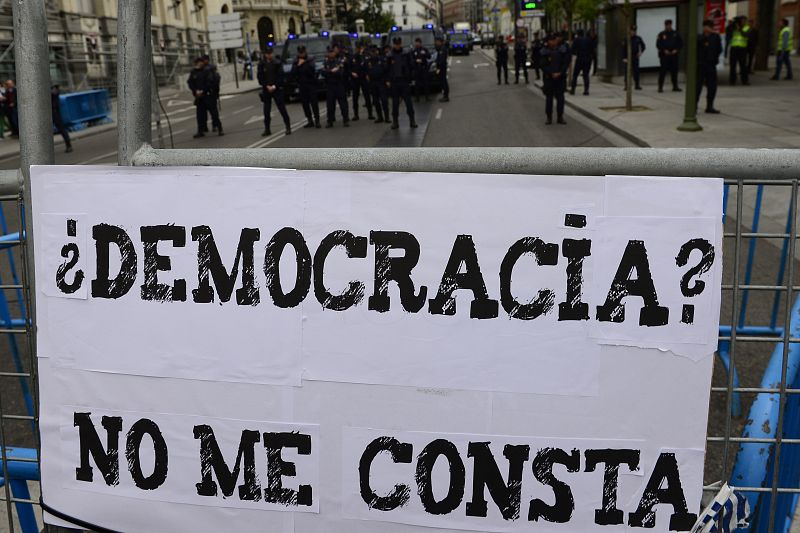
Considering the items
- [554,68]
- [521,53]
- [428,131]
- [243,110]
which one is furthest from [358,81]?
[521,53]

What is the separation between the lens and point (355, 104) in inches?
934

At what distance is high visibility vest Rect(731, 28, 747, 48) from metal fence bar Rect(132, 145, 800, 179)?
24042 mm

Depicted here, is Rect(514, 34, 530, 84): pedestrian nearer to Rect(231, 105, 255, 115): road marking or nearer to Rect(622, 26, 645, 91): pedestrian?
Rect(622, 26, 645, 91): pedestrian

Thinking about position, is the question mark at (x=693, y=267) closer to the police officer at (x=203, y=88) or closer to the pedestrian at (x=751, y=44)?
the police officer at (x=203, y=88)

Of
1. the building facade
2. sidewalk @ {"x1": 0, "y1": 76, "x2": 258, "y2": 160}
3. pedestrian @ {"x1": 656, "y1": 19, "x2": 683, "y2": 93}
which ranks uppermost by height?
the building facade

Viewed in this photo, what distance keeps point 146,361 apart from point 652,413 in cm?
115

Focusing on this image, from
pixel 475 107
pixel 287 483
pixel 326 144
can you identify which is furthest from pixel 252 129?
pixel 287 483

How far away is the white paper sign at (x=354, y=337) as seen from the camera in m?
1.66

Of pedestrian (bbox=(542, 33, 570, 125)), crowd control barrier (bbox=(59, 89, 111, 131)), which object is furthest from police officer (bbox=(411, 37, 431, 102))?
crowd control barrier (bbox=(59, 89, 111, 131))

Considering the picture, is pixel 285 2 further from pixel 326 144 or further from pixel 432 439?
pixel 432 439

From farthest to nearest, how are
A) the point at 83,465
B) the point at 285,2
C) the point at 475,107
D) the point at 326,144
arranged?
the point at 285,2 < the point at 475,107 < the point at 326,144 < the point at 83,465

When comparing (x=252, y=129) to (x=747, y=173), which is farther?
(x=252, y=129)

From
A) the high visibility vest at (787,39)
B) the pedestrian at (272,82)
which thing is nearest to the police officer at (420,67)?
the pedestrian at (272,82)

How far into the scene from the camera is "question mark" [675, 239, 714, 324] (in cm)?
164
